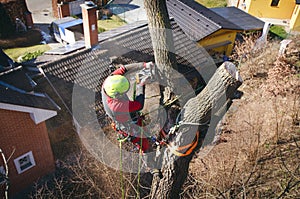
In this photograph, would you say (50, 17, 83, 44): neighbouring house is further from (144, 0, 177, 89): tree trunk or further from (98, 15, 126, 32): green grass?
(144, 0, 177, 89): tree trunk

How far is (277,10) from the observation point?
17531 millimetres

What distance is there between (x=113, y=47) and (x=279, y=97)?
5.99m

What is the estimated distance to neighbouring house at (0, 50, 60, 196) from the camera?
6.03 m

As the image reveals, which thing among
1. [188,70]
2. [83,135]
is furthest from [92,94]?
[188,70]

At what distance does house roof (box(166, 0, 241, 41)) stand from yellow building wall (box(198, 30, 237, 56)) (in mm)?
342

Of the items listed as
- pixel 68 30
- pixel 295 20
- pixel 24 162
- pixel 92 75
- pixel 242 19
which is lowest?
pixel 24 162

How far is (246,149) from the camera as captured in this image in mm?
6543

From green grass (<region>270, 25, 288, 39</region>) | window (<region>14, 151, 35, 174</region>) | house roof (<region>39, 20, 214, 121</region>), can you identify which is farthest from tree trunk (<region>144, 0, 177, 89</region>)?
green grass (<region>270, 25, 288, 39</region>)

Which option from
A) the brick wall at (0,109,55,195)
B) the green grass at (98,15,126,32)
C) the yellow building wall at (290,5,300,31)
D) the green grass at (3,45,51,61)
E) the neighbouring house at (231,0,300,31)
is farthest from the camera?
the green grass at (98,15,126,32)

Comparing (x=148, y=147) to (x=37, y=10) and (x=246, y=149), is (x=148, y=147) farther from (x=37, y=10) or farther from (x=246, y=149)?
(x=37, y=10)

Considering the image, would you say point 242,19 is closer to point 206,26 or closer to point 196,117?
point 206,26

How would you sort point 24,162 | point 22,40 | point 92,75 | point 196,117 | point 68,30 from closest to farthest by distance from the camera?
1. point 196,117
2. point 24,162
3. point 92,75
4. point 68,30
5. point 22,40

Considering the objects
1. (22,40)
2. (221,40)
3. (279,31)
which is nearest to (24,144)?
(221,40)

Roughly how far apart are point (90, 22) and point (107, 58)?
4.11 feet
